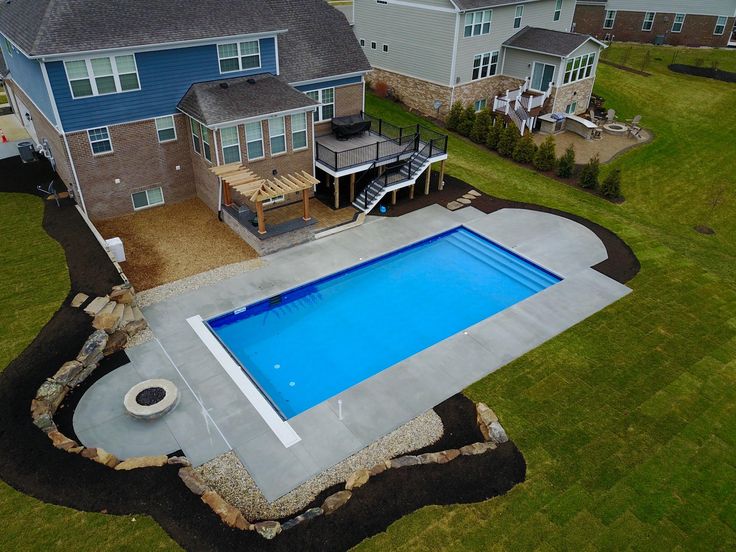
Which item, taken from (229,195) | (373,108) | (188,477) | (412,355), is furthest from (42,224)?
(373,108)

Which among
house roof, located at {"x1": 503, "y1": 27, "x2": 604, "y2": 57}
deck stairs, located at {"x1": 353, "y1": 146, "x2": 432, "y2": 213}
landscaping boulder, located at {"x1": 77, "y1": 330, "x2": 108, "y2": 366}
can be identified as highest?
house roof, located at {"x1": 503, "y1": 27, "x2": 604, "y2": 57}

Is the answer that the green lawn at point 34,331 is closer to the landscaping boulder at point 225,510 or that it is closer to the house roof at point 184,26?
the landscaping boulder at point 225,510

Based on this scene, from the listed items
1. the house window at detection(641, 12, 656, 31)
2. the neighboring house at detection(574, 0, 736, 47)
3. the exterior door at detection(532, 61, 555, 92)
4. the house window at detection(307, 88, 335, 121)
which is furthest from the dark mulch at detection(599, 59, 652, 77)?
the house window at detection(307, 88, 335, 121)

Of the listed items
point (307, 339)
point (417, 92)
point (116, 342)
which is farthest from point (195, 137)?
point (417, 92)

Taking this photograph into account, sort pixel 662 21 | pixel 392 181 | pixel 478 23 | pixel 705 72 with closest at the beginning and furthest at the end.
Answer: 1. pixel 392 181
2. pixel 478 23
3. pixel 705 72
4. pixel 662 21

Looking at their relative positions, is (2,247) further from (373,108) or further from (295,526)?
(373,108)

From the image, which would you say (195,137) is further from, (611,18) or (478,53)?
(611,18)

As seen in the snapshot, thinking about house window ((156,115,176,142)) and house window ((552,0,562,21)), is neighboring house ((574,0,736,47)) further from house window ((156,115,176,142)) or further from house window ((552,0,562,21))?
house window ((156,115,176,142))
